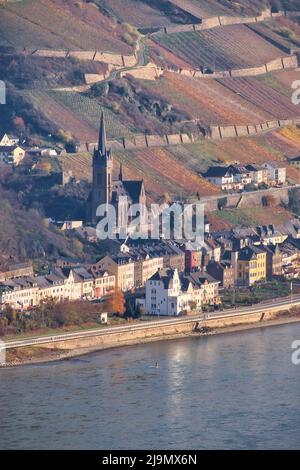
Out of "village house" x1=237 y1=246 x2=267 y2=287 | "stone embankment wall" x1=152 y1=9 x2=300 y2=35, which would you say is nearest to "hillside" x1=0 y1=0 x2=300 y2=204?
"stone embankment wall" x1=152 y1=9 x2=300 y2=35

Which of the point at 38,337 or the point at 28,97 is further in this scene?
the point at 28,97

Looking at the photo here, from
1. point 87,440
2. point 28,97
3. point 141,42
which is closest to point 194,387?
point 87,440

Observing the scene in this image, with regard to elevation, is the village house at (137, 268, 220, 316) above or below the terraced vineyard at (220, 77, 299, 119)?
below

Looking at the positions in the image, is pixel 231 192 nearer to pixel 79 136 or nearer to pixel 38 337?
pixel 79 136

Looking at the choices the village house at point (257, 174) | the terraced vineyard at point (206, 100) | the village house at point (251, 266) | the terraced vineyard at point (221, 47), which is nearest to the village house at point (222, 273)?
the village house at point (251, 266)

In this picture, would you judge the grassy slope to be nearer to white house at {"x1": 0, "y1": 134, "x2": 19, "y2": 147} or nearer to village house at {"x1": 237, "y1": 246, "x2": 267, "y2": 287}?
village house at {"x1": 237, "y1": 246, "x2": 267, "y2": 287}

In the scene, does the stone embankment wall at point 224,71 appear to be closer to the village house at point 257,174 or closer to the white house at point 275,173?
the white house at point 275,173
